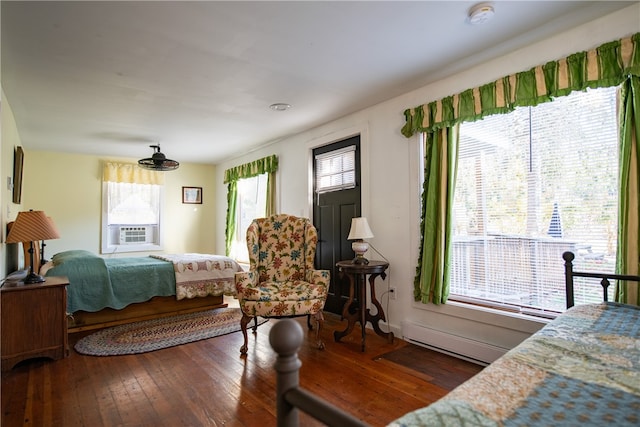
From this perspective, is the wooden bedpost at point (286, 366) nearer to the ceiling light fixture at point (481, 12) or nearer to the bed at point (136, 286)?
the ceiling light fixture at point (481, 12)

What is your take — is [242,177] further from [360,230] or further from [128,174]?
[360,230]

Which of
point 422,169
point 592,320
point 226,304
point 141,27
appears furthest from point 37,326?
point 592,320

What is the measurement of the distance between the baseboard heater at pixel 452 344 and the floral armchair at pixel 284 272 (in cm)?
83

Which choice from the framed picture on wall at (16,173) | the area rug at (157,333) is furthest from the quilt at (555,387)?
the framed picture on wall at (16,173)

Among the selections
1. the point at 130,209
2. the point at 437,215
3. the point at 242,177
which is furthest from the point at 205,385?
the point at 130,209

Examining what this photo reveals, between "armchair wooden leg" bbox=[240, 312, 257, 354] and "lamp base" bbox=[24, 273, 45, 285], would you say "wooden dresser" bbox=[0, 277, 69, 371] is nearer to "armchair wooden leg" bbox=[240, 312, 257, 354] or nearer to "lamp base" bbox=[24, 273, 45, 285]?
"lamp base" bbox=[24, 273, 45, 285]

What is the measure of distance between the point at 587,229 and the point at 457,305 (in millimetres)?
1070

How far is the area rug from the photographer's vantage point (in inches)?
120

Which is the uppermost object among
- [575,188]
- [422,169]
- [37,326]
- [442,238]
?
[422,169]

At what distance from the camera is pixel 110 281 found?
3.64 metres

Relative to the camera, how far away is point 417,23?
2.07 m

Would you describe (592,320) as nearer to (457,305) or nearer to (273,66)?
(457,305)

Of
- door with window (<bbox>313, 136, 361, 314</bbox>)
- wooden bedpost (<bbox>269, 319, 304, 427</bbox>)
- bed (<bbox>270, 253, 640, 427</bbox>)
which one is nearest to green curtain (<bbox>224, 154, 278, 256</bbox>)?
door with window (<bbox>313, 136, 361, 314</bbox>)

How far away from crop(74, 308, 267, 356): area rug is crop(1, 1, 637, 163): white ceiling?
2.29 meters
